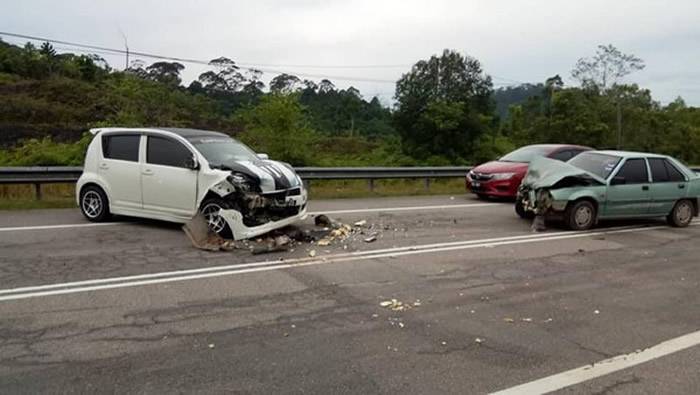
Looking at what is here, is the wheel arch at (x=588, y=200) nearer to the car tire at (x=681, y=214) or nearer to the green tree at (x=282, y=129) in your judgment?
Answer: the car tire at (x=681, y=214)

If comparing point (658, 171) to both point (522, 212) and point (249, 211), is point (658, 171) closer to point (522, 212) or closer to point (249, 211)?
point (522, 212)

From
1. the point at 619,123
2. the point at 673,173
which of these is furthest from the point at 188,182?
the point at 619,123

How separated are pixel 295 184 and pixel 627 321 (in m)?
5.35

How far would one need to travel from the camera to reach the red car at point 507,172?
1417 cm

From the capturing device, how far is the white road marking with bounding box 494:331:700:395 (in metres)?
3.69

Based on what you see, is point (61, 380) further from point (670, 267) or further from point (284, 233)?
point (670, 267)

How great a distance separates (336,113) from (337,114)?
1.03 feet

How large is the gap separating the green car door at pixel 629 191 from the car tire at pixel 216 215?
7.17 m

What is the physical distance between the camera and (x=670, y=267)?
7.50 m

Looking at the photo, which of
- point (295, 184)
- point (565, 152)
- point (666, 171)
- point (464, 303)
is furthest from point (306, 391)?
point (565, 152)

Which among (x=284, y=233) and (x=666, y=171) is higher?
(x=666, y=171)

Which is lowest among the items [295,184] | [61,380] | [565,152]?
[61,380]

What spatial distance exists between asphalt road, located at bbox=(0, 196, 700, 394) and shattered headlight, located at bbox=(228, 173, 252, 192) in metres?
1.13

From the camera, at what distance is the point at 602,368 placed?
13.3 feet
